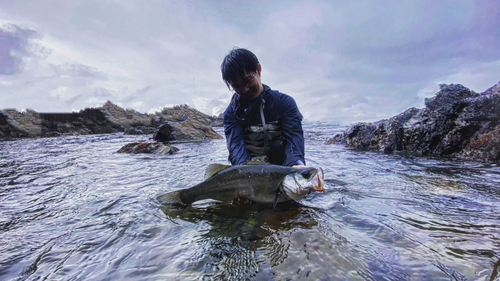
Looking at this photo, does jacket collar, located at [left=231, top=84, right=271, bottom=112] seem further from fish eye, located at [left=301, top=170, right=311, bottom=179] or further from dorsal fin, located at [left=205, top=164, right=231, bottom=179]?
fish eye, located at [left=301, top=170, right=311, bottom=179]

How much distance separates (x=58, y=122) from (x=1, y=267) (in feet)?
113

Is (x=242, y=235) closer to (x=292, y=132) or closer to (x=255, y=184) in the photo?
(x=255, y=184)

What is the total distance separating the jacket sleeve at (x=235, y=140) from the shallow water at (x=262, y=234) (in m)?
0.90

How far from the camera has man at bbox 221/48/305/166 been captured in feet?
13.2

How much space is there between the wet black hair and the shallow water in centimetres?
195

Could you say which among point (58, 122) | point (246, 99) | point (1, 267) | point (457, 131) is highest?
point (58, 122)

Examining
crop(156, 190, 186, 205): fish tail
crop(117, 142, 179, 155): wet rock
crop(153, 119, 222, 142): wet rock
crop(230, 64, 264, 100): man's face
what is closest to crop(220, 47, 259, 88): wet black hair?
crop(230, 64, 264, 100): man's face

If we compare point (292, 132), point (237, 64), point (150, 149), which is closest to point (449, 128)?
point (292, 132)

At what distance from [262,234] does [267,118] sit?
229 cm

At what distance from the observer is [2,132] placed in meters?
23.8

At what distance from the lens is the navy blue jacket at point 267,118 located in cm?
412

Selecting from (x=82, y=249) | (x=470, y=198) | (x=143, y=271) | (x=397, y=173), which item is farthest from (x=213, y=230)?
(x=397, y=173)

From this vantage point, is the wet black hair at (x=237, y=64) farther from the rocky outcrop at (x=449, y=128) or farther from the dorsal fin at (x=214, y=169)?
the rocky outcrop at (x=449, y=128)

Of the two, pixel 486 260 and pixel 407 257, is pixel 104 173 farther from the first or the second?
pixel 486 260
